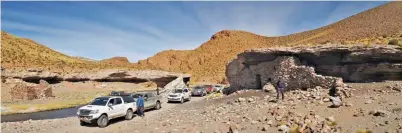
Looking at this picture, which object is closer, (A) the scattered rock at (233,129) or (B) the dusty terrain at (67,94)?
(A) the scattered rock at (233,129)

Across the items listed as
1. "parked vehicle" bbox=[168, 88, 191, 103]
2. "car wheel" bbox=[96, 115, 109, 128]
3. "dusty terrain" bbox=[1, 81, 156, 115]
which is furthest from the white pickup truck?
"dusty terrain" bbox=[1, 81, 156, 115]

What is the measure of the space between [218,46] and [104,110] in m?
135

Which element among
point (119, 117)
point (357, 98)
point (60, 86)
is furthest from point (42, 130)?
point (60, 86)

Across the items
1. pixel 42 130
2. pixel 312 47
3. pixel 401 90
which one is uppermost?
pixel 312 47

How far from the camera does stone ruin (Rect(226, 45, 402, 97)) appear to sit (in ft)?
86.0

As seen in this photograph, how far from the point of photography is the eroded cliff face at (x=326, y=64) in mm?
26438

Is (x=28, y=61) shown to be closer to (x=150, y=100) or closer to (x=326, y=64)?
(x=150, y=100)

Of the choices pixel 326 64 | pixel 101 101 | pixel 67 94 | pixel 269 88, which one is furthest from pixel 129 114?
pixel 67 94

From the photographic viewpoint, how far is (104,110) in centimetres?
2214

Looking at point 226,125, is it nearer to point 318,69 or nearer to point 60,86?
point 318,69

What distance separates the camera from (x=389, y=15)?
8094 centimetres

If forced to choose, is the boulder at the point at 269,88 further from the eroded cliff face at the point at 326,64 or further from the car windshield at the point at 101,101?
the car windshield at the point at 101,101

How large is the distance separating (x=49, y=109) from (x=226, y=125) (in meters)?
30.2

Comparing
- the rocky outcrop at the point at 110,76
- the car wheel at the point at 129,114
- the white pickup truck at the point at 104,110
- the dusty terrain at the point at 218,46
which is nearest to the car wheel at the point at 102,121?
the white pickup truck at the point at 104,110
